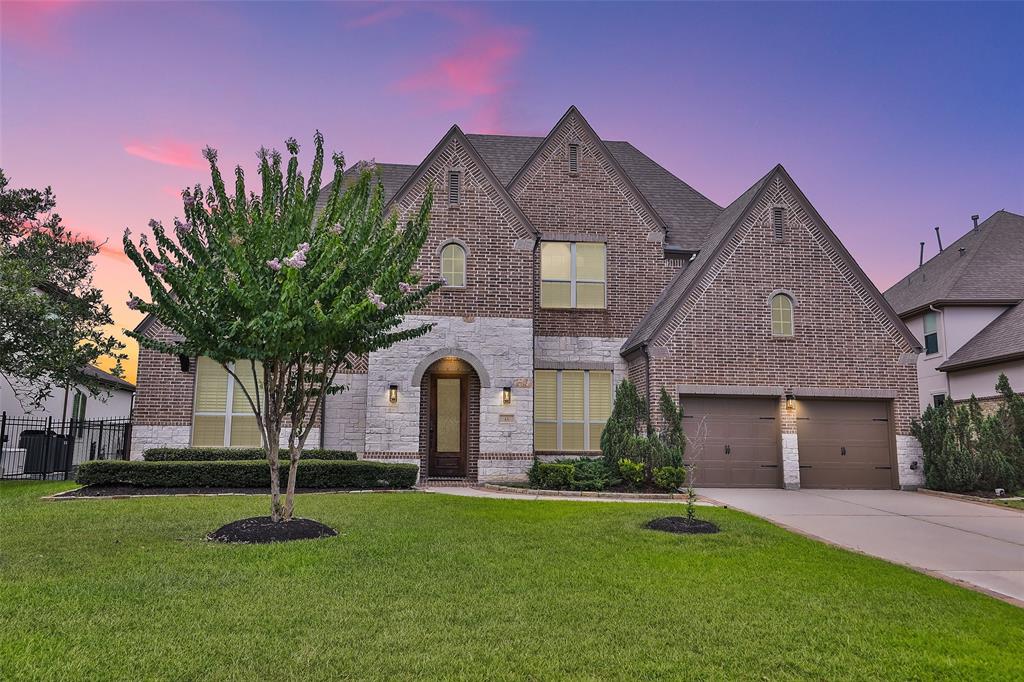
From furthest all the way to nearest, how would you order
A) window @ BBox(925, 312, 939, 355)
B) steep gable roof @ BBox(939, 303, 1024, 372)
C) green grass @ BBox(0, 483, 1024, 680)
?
window @ BBox(925, 312, 939, 355) → steep gable roof @ BBox(939, 303, 1024, 372) → green grass @ BBox(0, 483, 1024, 680)

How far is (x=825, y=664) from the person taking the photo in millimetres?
4113

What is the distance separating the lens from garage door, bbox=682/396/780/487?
15594mm

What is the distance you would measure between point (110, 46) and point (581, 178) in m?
12.2

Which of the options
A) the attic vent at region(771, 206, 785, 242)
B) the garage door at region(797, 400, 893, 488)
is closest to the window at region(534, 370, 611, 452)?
the garage door at region(797, 400, 893, 488)

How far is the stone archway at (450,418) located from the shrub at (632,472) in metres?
3.95

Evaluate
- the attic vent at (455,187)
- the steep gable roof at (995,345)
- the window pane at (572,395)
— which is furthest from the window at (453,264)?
the steep gable roof at (995,345)

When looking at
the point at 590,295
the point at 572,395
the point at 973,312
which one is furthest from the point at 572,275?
the point at 973,312

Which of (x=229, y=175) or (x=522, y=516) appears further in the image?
(x=522, y=516)

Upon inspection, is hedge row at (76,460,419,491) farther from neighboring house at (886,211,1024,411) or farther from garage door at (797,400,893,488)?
neighboring house at (886,211,1024,411)

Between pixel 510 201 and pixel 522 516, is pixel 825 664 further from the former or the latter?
pixel 510 201

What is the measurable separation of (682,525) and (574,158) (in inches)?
514

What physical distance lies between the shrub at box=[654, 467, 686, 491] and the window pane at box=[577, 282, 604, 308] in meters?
5.76

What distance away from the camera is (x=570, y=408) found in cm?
1725

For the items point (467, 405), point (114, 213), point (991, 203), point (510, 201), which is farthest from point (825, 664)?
point (991, 203)
